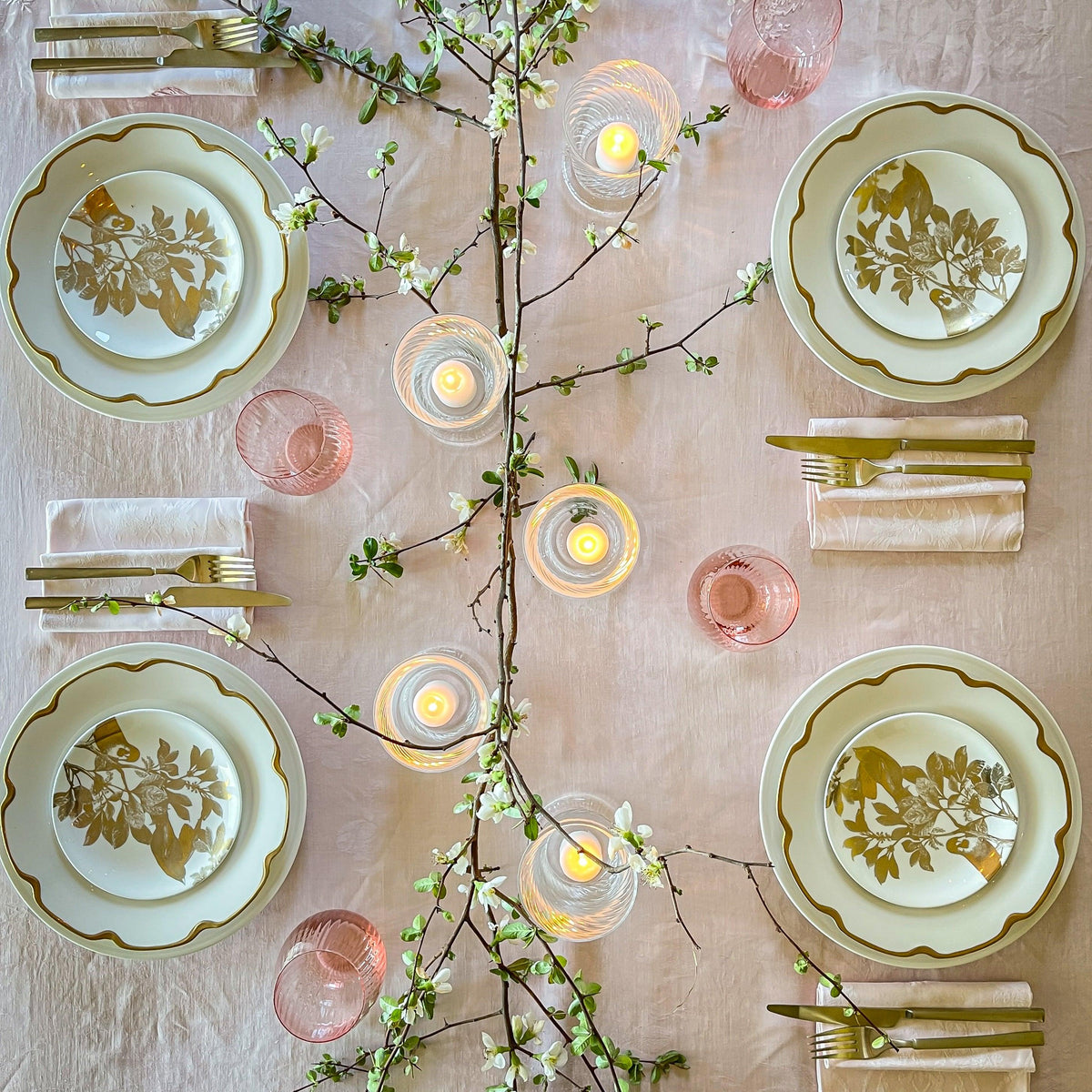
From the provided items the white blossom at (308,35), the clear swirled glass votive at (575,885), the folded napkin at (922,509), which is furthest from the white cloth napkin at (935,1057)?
the white blossom at (308,35)

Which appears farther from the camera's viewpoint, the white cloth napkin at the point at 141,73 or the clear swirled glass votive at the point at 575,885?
the white cloth napkin at the point at 141,73

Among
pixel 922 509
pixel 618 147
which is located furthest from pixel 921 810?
pixel 618 147

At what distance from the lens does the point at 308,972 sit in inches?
47.9

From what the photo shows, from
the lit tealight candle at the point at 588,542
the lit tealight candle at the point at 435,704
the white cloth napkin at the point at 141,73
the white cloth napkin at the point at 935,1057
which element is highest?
the white cloth napkin at the point at 141,73

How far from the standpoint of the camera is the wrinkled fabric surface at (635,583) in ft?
4.04

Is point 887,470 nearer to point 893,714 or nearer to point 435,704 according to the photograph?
point 893,714

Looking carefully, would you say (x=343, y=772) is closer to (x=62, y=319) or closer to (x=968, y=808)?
(x=62, y=319)

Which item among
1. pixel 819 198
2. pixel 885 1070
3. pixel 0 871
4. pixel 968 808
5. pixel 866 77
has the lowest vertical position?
pixel 885 1070

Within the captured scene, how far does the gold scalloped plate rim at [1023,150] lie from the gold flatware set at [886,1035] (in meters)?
0.82

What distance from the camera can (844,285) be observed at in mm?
1200

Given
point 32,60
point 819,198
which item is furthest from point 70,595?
point 819,198

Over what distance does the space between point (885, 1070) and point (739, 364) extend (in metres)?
0.96

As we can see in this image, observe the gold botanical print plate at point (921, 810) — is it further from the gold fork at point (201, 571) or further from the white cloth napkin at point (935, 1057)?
the gold fork at point (201, 571)

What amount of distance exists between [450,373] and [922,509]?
0.65 metres
